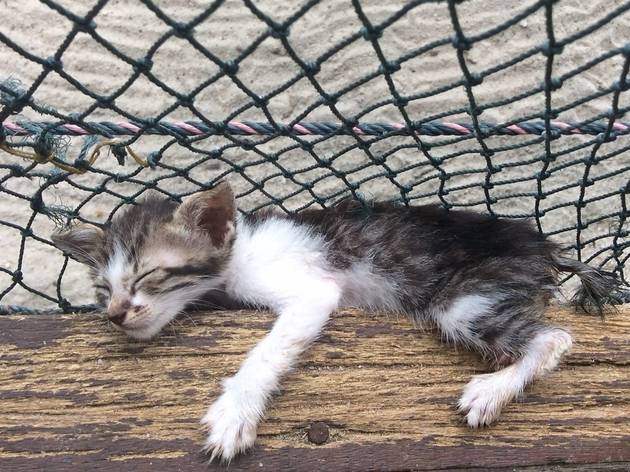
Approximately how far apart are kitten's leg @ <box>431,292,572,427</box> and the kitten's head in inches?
17.6

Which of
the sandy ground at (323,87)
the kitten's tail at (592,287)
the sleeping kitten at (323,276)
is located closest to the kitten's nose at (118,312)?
the sleeping kitten at (323,276)

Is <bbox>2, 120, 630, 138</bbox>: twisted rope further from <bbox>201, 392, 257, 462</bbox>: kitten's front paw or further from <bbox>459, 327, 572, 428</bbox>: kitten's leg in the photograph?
<bbox>201, 392, 257, 462</bbox>: kitten's front paw

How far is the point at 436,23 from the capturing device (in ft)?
9.53

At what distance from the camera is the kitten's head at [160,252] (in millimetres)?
1360

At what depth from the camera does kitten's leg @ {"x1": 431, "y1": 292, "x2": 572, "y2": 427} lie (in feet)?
3.95

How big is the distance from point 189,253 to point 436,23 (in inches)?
72.7

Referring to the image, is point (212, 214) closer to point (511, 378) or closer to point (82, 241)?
point (82, 241)

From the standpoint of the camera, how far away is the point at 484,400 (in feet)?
3.91

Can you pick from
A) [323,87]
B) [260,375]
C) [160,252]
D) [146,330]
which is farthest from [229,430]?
[323,87]

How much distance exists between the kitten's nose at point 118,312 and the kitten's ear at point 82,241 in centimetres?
21

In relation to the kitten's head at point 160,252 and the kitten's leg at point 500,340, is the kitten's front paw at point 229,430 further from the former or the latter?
the kitten's leg at point 500,340

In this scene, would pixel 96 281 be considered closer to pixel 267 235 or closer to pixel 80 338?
pixel 80 338

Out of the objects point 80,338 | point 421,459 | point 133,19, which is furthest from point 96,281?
point 133,19

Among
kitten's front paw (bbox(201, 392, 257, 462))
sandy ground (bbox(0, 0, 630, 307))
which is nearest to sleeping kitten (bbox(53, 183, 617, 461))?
kitten's front paw (bbox(201, 392, 257, 462))
